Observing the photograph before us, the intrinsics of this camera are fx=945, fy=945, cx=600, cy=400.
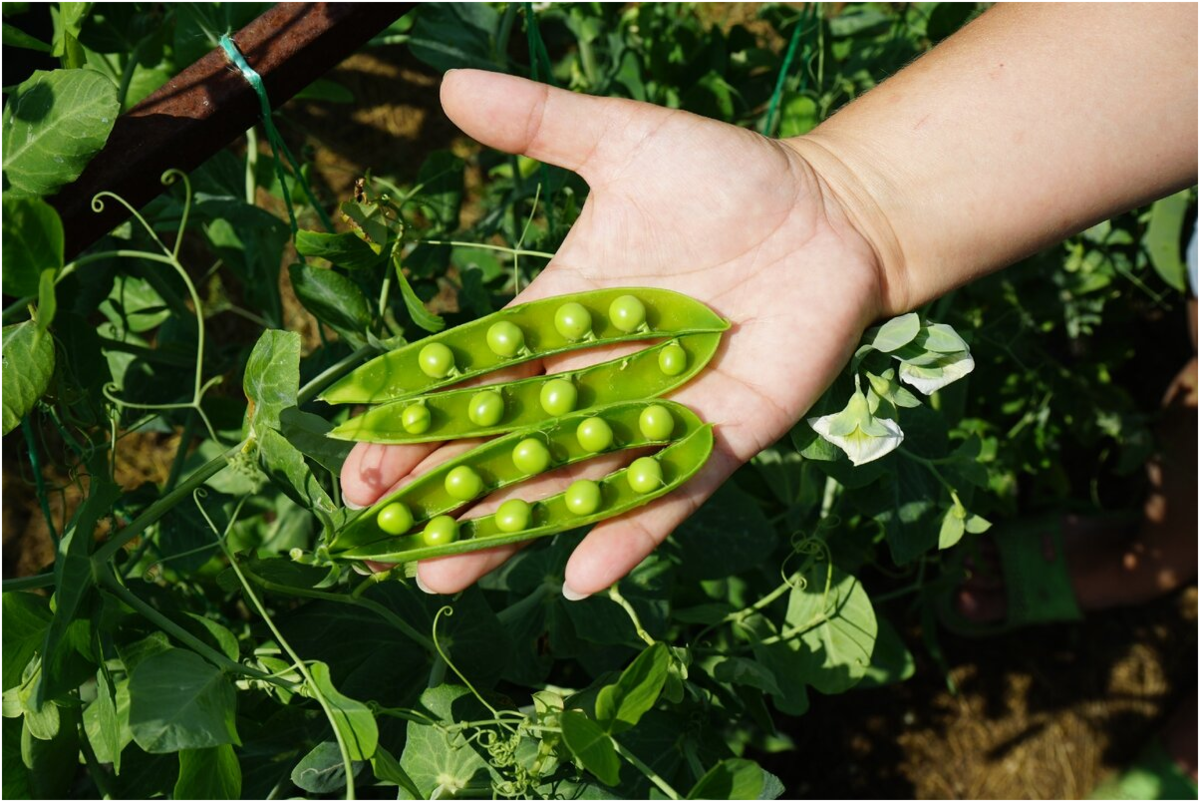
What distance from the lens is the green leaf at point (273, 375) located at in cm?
152

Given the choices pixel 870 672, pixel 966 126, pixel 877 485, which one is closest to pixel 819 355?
pixel 877 485

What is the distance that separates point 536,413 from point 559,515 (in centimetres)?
23

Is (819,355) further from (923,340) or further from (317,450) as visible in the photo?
(317,450)

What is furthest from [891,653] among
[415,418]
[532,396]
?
[415,418]

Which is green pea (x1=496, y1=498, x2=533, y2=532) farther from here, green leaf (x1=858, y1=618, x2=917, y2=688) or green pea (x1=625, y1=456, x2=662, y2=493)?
green leaf (x1=858, y1=618, x2=917, y2=688)

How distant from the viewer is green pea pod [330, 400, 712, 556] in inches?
69.8

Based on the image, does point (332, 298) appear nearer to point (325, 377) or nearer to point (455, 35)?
point (325, 377)

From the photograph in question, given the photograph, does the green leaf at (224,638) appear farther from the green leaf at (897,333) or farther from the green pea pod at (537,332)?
the green leaf at (897,333)

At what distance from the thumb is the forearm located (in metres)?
0.43


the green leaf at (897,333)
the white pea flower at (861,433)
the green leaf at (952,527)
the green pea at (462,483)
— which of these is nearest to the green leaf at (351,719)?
the green pea at (462,483)

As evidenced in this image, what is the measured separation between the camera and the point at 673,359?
189cm

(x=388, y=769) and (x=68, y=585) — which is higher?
(x=68, y=585)

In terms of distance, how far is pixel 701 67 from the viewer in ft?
9.09

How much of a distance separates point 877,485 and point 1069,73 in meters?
0.94
